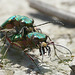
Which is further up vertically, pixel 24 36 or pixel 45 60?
pixel 24 36

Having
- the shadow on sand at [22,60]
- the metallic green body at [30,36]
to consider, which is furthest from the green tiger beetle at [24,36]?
the shadow on sand at [22,60]

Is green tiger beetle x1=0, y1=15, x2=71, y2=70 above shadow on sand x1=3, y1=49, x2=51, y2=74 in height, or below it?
above

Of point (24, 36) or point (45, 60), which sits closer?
point (24, 36)

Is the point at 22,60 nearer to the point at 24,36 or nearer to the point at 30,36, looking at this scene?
the point at 24,36

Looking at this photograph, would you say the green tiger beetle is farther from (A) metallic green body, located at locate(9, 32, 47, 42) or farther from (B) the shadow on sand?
(B) the shadow on sand

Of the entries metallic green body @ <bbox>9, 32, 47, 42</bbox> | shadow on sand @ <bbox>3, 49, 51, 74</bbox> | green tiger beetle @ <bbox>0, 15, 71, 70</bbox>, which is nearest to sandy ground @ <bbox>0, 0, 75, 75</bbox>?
shadow on sand @ <bbox>3, 49, 51, 74</bbox>

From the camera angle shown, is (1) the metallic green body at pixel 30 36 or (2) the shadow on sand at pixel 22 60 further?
(2) the shadow on sand at pixel 22 60

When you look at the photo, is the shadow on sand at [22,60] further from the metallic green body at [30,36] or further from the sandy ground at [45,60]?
the metallic green body at [30,36]

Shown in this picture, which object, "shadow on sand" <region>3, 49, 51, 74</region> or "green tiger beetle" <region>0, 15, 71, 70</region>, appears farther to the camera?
"shadow on sand" <region>3, 49, 51, 74</region>

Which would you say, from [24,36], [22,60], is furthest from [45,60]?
[24,36]

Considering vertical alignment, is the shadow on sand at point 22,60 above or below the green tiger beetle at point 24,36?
below

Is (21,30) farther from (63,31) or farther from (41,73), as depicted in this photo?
(63,31)

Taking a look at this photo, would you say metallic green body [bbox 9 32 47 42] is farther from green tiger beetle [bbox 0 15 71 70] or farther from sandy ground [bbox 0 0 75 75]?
sandy ground [bbox 0 0 75 75]
